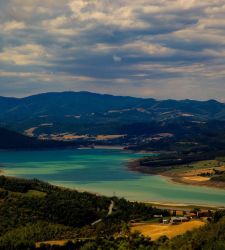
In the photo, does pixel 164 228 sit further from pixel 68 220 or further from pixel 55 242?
pixel 55 242

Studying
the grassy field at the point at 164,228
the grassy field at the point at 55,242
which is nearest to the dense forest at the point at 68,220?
the grassy field at the point at 55,242

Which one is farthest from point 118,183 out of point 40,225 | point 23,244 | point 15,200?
point 23,244

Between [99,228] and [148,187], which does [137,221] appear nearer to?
[99,228]

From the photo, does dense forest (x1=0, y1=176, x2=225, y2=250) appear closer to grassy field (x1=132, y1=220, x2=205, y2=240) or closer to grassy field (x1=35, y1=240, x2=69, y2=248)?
grassy field (x1=35, y1=240, x2=69, y2=248)

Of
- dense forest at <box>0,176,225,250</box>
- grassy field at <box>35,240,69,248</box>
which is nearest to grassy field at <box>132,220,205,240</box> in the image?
dense forest at <box>0,176,225,250</box>

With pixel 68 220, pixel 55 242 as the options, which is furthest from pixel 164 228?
pixel 55 242

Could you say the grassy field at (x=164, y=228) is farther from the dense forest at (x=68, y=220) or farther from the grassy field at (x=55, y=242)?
the grassy field at (x=55, y=242)
